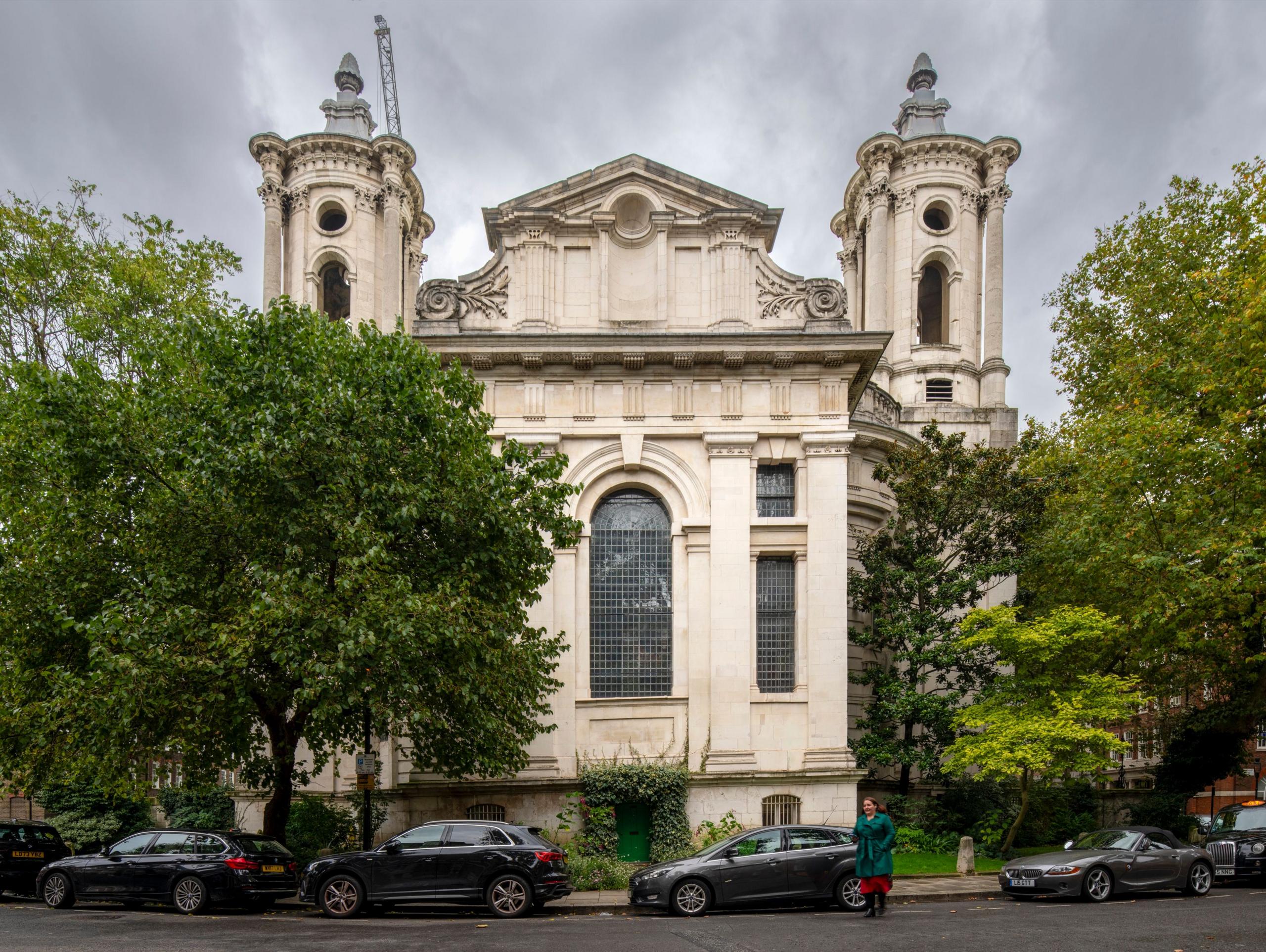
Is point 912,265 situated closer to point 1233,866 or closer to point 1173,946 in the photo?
point 1233,866

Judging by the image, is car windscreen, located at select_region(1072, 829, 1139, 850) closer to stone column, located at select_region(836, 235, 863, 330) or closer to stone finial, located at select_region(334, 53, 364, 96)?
stone column, located at select_region(836, 235, 863, 330)

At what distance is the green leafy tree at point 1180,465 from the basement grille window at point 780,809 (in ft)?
29.3

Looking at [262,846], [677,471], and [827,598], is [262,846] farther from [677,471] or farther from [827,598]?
[827,598]

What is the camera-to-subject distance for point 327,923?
1471cm

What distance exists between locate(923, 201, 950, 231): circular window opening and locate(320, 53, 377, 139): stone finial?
25486mm

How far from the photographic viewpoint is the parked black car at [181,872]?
1614 centimetres

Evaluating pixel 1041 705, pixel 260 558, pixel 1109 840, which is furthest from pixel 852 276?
pixel 260 558

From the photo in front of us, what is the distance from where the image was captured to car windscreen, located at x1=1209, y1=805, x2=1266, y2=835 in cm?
1969

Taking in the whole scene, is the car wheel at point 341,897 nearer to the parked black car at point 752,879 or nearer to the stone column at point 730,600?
the parked black car at point 752,879

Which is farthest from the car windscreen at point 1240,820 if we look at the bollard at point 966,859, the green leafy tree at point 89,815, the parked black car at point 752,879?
the green leafy tree at point 89,815

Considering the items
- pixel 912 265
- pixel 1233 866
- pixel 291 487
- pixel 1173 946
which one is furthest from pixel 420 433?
pixel 912 265

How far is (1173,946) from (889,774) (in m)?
18.1

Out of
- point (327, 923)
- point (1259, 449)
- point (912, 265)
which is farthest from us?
point (912, 265)

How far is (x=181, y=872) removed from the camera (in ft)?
53.3
